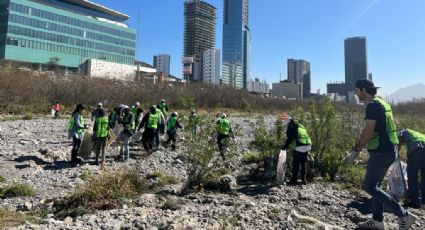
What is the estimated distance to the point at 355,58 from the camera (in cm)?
14862

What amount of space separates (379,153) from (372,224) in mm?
1034

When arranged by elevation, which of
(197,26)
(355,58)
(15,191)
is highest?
(197,26)

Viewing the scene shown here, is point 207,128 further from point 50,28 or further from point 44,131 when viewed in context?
point 50,28

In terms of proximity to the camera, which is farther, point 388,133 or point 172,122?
point 172,122

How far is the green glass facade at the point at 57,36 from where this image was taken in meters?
80.1

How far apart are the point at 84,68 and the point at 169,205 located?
90111mm

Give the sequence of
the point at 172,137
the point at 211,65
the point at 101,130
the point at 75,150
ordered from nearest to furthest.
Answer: the point at 101,130, the point at 75,150, the point at 172,137, the point at 211,65

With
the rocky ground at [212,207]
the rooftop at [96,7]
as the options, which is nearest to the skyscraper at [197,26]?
the rooftop at [96,7]

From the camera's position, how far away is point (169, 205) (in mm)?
5875

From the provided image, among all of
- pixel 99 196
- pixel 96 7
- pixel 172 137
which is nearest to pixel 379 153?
pixel 99 196

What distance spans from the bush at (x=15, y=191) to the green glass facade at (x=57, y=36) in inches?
3198

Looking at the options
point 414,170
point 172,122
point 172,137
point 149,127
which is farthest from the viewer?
point 172,137

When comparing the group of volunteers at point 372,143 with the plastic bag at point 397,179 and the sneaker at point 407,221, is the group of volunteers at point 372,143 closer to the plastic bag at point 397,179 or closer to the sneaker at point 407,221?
the sneaker at point 407,221

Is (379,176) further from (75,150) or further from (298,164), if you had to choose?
(75,150)
